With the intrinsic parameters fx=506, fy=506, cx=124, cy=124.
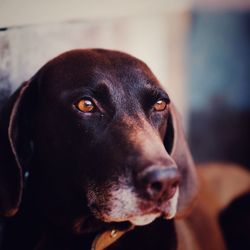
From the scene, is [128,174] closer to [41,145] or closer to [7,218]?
[41,145]

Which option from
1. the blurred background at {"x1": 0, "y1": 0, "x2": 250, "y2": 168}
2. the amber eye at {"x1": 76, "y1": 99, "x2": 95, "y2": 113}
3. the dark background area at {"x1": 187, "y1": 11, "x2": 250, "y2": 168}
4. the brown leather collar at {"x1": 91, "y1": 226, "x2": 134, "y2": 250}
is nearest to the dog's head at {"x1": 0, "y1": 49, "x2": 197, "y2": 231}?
the amber eye at {"x1": 76, "y1": 99, "x2": 95, "y2": 113}

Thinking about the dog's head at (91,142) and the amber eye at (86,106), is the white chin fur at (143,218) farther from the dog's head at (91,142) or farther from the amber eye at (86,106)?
the amber eye at (86,106)

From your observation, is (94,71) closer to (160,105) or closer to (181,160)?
(160,105)

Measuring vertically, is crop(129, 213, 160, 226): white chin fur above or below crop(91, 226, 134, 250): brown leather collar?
above

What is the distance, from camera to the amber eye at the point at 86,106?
2.10 metres

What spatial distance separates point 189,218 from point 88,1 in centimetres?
140

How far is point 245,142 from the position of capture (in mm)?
5270

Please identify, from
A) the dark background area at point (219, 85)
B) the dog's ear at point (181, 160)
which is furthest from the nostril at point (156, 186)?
the dark background area at point (219, 85)

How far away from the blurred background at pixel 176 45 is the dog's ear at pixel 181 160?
0.64 meters

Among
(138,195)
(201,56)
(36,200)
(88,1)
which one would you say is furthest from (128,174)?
(201,56)

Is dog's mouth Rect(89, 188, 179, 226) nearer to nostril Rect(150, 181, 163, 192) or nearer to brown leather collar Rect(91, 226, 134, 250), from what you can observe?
nostril Rect(150, 181, 163, 192)

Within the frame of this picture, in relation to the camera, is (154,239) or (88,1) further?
(88,1)

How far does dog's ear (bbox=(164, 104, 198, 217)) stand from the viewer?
2525 millimetres

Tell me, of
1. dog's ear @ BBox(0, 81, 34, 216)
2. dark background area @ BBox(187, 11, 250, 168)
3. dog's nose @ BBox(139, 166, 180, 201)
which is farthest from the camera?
dark background area @ BBox(187, 11, 250, 168)
